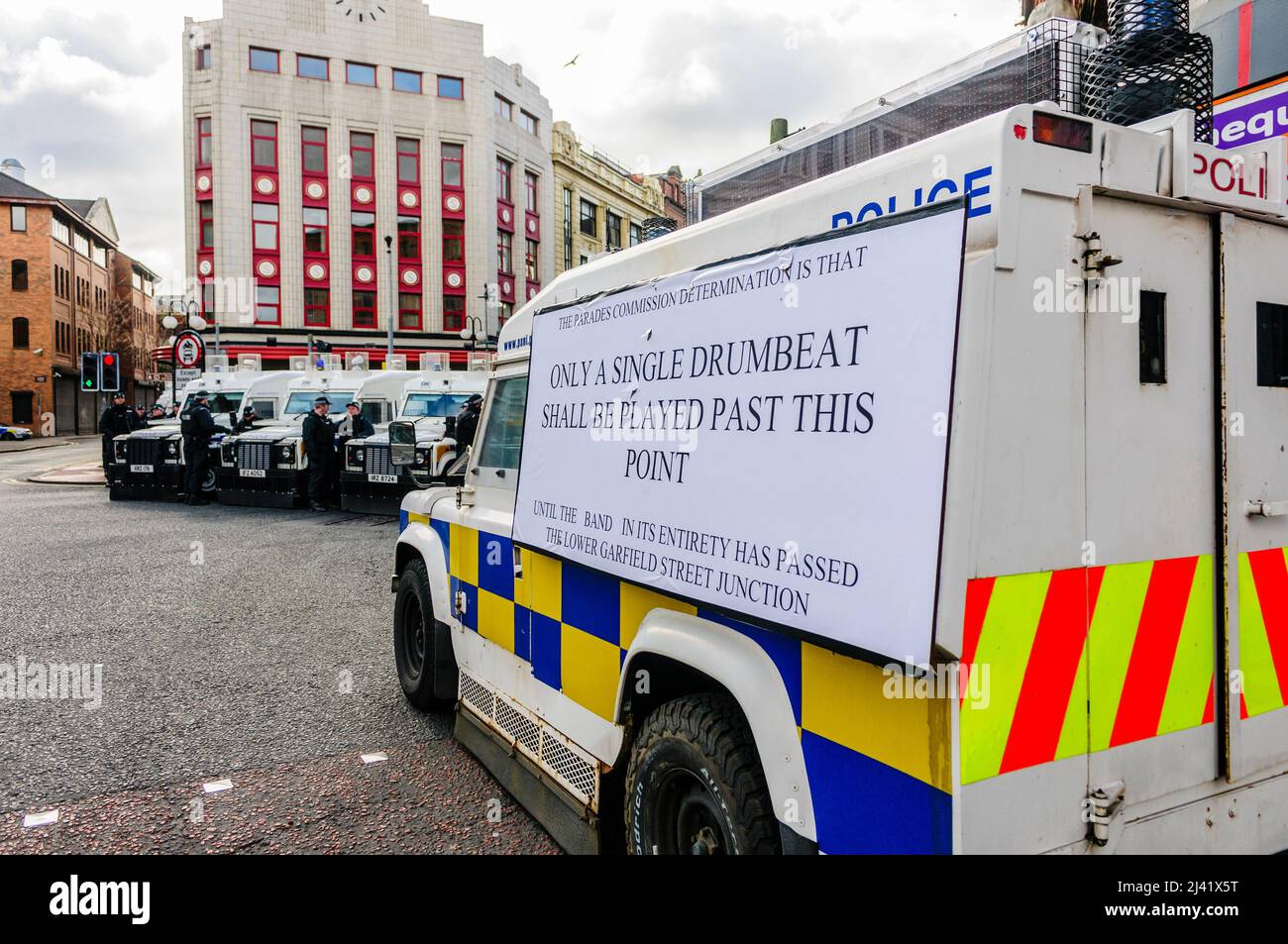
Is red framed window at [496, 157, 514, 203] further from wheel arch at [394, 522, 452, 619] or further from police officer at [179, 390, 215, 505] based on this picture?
wheel arch at [394, 522, 452, 619]

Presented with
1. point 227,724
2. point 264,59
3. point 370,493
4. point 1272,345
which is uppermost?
point 264,59

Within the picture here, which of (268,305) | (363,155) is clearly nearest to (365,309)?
(268,305)

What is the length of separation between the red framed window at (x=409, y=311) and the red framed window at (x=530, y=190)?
28.7ft

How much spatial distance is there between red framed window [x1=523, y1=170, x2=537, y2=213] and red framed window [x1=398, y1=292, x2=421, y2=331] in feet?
28.7

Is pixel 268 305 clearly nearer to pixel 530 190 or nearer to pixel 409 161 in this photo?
pixel 409 161

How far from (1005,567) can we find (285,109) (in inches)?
1766

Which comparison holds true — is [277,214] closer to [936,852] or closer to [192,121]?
[192,121]

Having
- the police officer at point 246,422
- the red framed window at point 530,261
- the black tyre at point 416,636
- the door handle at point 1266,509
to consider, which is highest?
the red framed window at point 530,261

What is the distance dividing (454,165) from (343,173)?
539 cm

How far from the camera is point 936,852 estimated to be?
5.90 ft

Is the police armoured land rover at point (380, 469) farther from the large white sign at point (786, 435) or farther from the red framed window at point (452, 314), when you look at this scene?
the red framed window at point (452, 314)

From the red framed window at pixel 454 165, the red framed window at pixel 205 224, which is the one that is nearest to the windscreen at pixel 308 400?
the red framed window at pixel 205 224

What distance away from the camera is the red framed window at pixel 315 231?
133 ft

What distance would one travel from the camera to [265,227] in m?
40.0
